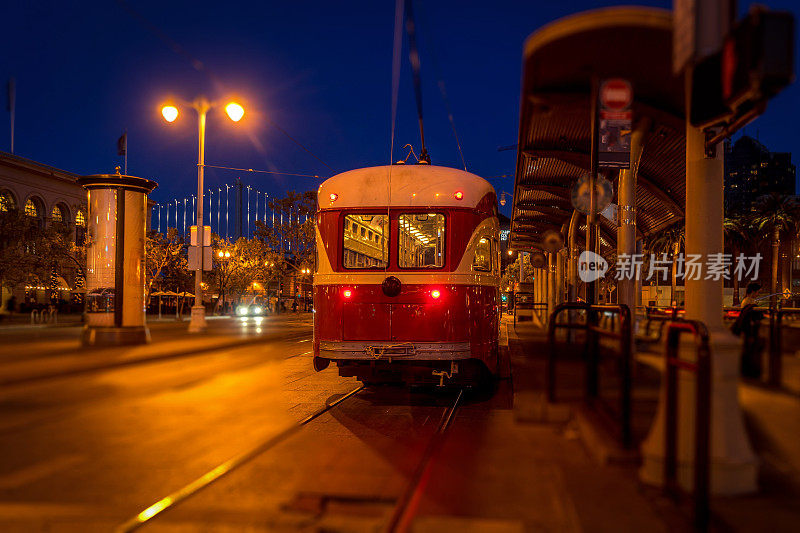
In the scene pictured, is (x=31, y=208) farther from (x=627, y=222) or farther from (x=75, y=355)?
(x=627, y=222)

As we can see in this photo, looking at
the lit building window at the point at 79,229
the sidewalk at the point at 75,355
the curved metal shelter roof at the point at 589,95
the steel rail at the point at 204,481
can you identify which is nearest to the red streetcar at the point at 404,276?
the steel rail at the point at 204,481

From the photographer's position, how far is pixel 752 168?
148 meters

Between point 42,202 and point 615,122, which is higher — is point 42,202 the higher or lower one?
the higher one

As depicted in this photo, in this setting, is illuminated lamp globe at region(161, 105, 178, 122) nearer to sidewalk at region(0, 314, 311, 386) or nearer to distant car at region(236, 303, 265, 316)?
sidewalk at region(0, 314, 311, 386)

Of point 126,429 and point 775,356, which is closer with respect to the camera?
point 775,356

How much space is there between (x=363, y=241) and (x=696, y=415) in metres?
6.05

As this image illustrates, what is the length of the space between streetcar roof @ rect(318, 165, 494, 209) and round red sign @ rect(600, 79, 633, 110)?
10.1 ft

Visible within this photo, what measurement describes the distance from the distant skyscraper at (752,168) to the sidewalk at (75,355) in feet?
435

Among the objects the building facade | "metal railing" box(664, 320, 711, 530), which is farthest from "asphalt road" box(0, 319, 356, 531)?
the building facade

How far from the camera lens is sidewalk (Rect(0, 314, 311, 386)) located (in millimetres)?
13127

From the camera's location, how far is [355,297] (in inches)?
357

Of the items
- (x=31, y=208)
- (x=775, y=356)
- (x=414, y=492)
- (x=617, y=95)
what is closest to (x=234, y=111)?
(x=617, y=95)

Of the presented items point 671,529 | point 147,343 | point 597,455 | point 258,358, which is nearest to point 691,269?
point 597,455

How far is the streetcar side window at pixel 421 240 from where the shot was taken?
9016 mm
